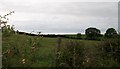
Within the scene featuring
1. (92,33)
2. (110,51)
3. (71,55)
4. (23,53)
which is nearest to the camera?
(71,55)

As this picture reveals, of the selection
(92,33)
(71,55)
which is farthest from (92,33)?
(71,55)

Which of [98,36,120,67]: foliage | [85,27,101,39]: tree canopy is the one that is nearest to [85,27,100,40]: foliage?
[85,27,101,39]: tree canopy

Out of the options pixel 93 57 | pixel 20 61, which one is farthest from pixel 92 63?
pixel 20 61

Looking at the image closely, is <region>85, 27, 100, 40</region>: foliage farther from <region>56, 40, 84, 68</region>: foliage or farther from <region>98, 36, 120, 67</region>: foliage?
<region>56, 40, 84, 68</region>: foliage

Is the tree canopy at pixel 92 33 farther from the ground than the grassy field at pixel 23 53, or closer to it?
farther from the ground

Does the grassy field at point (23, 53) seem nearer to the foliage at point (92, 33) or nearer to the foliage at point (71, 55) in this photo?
the foliage at point (71, 55)

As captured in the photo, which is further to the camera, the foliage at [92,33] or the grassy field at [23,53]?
the foliage at [92,33]

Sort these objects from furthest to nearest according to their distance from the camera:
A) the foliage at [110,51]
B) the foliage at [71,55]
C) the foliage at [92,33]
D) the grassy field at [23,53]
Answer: the foliage at [92,33]
the foliage at [110,51]
the foliage at [71,55]
the grassy field at [23,53]

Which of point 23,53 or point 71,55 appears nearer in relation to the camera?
point 71,55

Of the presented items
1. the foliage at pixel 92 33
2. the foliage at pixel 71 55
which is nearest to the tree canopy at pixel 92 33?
the foliage at pixel 92 33

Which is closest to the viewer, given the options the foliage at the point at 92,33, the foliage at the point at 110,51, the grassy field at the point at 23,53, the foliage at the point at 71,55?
the grassy field at the point at 23,53

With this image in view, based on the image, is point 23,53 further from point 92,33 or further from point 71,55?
point 92,33

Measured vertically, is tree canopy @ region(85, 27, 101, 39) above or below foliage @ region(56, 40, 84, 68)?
above

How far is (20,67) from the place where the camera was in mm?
11688
